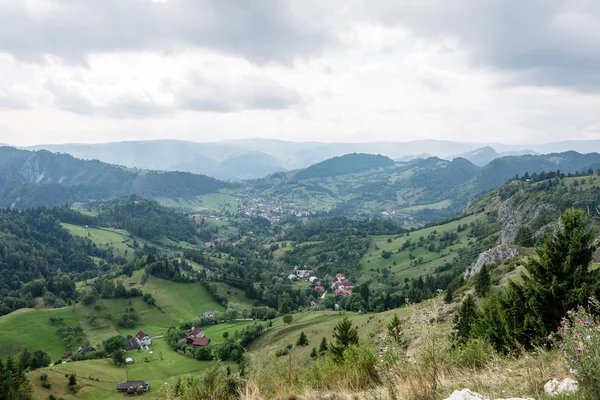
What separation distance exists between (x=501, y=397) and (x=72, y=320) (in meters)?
107

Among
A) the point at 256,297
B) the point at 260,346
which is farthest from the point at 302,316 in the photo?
the point at 256,297

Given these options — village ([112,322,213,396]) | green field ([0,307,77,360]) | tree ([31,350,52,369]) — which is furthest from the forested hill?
tree ([31,350,52,369])

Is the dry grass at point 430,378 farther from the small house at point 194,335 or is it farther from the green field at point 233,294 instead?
the green field at point 233,294

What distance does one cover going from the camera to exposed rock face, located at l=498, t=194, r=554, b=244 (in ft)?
352

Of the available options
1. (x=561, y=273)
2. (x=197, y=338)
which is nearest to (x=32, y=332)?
→ (x=197, y=338)

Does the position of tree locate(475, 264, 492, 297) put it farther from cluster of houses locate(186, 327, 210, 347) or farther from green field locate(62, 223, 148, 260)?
green field locate(62, 223, 148, 260)

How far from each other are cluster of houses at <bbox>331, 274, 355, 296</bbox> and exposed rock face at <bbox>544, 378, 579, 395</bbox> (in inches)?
4233

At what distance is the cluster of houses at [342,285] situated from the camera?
11275 centimetres

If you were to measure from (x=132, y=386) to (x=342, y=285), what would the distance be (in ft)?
260

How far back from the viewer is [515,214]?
121062 millimetres

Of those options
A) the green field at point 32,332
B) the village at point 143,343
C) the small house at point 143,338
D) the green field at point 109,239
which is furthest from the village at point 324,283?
the green field at point 109,239

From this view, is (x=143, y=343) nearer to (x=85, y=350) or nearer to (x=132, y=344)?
(x=132, y=344)

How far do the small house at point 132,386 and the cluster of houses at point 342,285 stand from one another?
6737 centimetres

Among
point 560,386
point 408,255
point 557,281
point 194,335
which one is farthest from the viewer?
point 408,255
